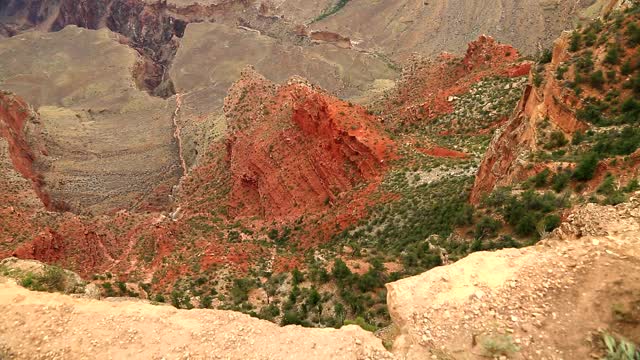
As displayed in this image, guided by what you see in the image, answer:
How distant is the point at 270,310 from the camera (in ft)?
73.6

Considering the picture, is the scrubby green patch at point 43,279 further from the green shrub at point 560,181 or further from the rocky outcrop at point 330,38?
the rocky outcrop at point 330,38

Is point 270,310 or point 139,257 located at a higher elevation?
point 270,310

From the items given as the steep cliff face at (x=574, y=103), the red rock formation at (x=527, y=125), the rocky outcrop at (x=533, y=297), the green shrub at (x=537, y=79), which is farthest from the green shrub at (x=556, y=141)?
the rocky outcrop at (x=533, y=297)

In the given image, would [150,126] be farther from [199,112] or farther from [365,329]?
[365,329]

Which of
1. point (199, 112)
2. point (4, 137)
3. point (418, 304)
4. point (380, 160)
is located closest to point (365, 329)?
point (418, 304)

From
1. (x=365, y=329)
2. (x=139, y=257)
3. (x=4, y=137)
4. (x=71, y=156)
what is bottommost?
(x=71, y=156)

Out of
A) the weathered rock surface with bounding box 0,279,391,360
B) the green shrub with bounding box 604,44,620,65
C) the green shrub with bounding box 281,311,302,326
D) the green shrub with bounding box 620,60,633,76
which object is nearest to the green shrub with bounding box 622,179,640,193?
the weathered rock surface with bounding box 0,279,391,360

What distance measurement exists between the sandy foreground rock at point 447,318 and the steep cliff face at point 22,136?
45386 mm

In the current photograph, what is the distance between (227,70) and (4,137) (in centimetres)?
4017

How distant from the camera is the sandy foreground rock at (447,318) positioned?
11602mm

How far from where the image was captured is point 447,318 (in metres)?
12.6

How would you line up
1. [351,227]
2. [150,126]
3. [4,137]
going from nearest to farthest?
[351,227], [4,137], [150,126]

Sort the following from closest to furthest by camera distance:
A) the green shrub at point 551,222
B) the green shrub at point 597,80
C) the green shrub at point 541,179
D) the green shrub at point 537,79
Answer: the green shrub at point 551,222 → the green shrub at point 541,179 → the green shrub at point 597,80 → the green shrub at point 537,79

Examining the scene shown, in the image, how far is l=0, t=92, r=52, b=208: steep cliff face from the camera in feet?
189
